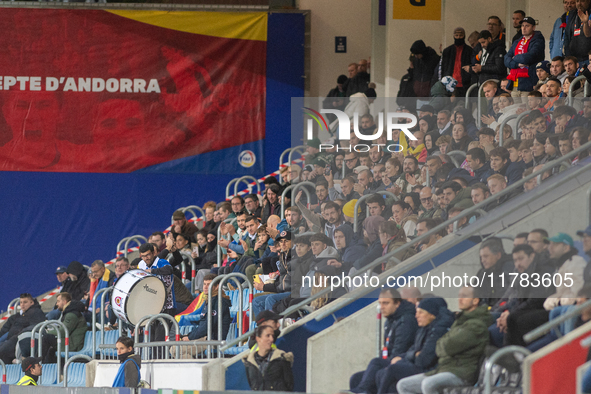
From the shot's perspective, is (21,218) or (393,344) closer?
(393,344)

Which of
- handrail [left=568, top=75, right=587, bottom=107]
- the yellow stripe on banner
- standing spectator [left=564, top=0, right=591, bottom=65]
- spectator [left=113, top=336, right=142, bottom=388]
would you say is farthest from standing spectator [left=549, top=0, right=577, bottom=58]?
the yellow stripe on banner

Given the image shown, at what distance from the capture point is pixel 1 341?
43.8 feet

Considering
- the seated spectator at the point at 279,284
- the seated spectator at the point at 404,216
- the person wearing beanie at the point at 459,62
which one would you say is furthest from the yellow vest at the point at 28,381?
the person wearing beanie at the point at 459,62

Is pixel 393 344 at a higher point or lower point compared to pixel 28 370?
higher

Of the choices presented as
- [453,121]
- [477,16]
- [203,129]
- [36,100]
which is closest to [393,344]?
[453,121]

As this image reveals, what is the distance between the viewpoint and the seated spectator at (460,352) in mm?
6371

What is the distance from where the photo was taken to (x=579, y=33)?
11531mm

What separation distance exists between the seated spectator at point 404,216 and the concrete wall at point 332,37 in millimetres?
9654

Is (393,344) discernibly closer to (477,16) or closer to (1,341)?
(1,341)

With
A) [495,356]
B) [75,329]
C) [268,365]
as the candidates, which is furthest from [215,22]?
[495,356]

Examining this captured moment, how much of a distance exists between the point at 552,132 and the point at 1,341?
893 centimetres

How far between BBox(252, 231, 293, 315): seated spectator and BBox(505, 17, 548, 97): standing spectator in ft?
14.4

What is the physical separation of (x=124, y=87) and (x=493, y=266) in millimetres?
13482

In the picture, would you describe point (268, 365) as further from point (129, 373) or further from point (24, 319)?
point (24, 319)
